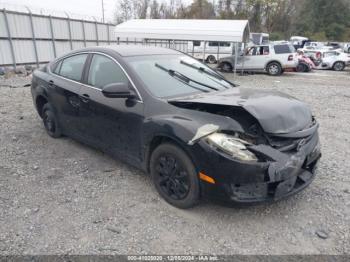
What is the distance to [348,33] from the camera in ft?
153

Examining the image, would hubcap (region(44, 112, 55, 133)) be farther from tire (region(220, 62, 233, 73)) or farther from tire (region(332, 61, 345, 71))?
tire (region(332, 61, 345, 71))

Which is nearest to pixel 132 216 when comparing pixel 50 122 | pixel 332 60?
pixel 50 122

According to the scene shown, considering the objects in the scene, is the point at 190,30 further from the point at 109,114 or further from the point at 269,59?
the point at 109,114

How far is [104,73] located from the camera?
11.8 ft

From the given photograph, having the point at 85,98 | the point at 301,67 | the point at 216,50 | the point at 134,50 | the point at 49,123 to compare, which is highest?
the point at 134,50

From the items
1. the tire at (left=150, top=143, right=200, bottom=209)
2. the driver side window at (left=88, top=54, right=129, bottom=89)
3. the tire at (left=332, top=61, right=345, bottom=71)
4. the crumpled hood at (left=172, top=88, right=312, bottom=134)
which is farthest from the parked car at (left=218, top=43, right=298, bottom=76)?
the tire at (left=150, top=143, right=200, bottom=209)

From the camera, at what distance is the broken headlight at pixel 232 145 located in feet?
7.93

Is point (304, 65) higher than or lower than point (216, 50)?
lower

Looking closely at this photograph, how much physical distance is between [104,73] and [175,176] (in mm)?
1681

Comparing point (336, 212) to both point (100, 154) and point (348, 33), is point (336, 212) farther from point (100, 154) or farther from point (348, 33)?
point (348, 33)

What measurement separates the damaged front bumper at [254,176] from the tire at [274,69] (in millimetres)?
14954

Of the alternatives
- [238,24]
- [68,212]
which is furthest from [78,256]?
[238,24]

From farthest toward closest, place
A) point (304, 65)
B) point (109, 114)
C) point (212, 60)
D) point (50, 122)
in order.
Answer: point (212, 60) → point (304, 65) → point (50, 122) → point (109, 114)

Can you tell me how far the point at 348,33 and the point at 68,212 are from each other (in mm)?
55730
